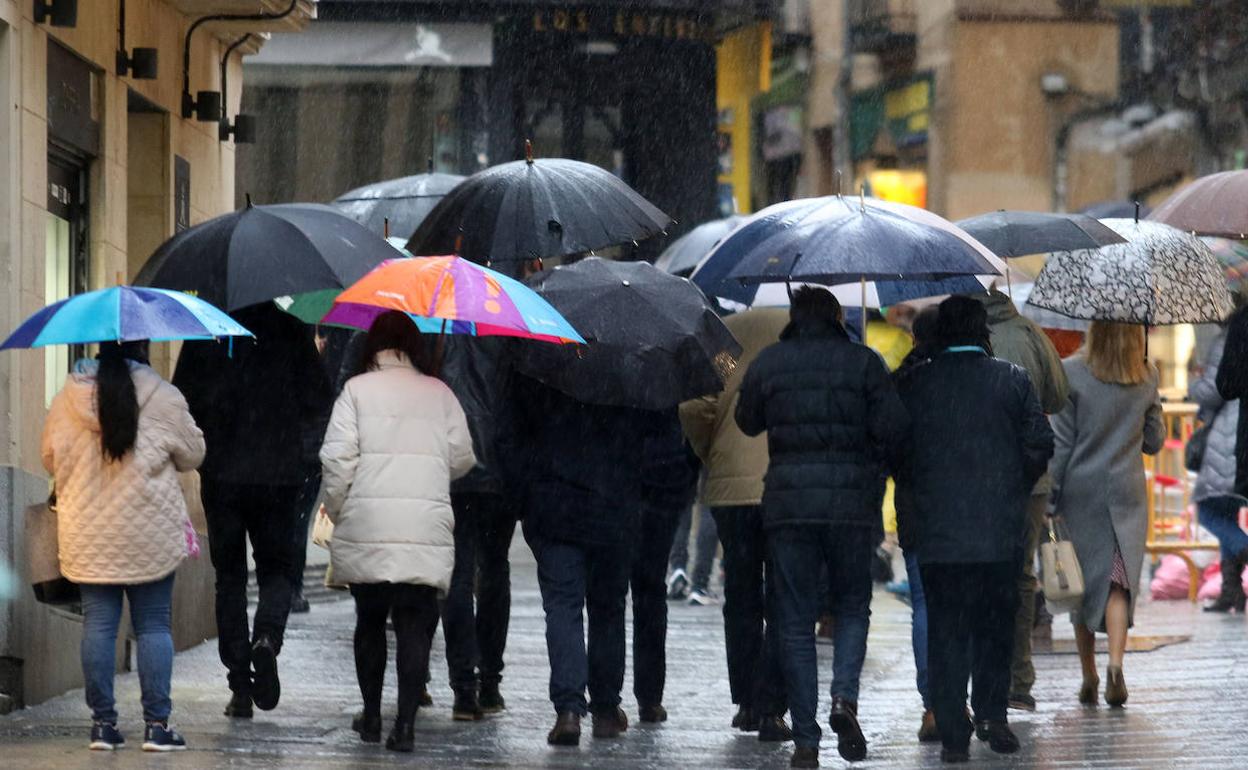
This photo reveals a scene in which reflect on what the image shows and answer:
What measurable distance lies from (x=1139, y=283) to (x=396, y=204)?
4626 mm

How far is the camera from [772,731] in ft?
34.5

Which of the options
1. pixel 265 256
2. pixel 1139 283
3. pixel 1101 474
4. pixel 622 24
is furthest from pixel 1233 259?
pixel 622 24

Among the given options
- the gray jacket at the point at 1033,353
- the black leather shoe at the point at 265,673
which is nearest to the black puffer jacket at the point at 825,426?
the gray jacket at the point at 1033,353

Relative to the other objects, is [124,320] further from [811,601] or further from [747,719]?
[747,719]

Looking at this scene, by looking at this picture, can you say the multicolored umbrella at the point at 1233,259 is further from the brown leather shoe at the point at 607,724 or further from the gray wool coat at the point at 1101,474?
the brown leather shoe at the point at 607,724

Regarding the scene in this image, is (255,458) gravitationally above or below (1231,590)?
above

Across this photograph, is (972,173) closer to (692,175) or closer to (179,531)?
(692,175)

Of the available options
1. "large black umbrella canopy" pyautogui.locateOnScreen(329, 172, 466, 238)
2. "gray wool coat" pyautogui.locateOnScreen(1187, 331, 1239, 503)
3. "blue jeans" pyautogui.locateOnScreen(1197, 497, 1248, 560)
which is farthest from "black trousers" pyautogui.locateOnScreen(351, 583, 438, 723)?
"blue jeans" pyautogui.locateOnScreen(1197, 497, 1248, 560)

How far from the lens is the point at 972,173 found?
37438 millimetres

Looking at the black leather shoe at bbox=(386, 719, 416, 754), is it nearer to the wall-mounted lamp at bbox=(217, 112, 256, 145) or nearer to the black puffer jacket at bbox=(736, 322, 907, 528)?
the black puffer jacket at bbox=(736, 322, 907, 528)

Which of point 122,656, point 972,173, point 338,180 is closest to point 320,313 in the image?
point 122,656

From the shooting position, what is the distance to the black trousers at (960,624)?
32.3 ft

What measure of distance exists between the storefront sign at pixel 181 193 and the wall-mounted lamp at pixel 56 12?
300cm

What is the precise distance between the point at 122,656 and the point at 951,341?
16.1 feet
